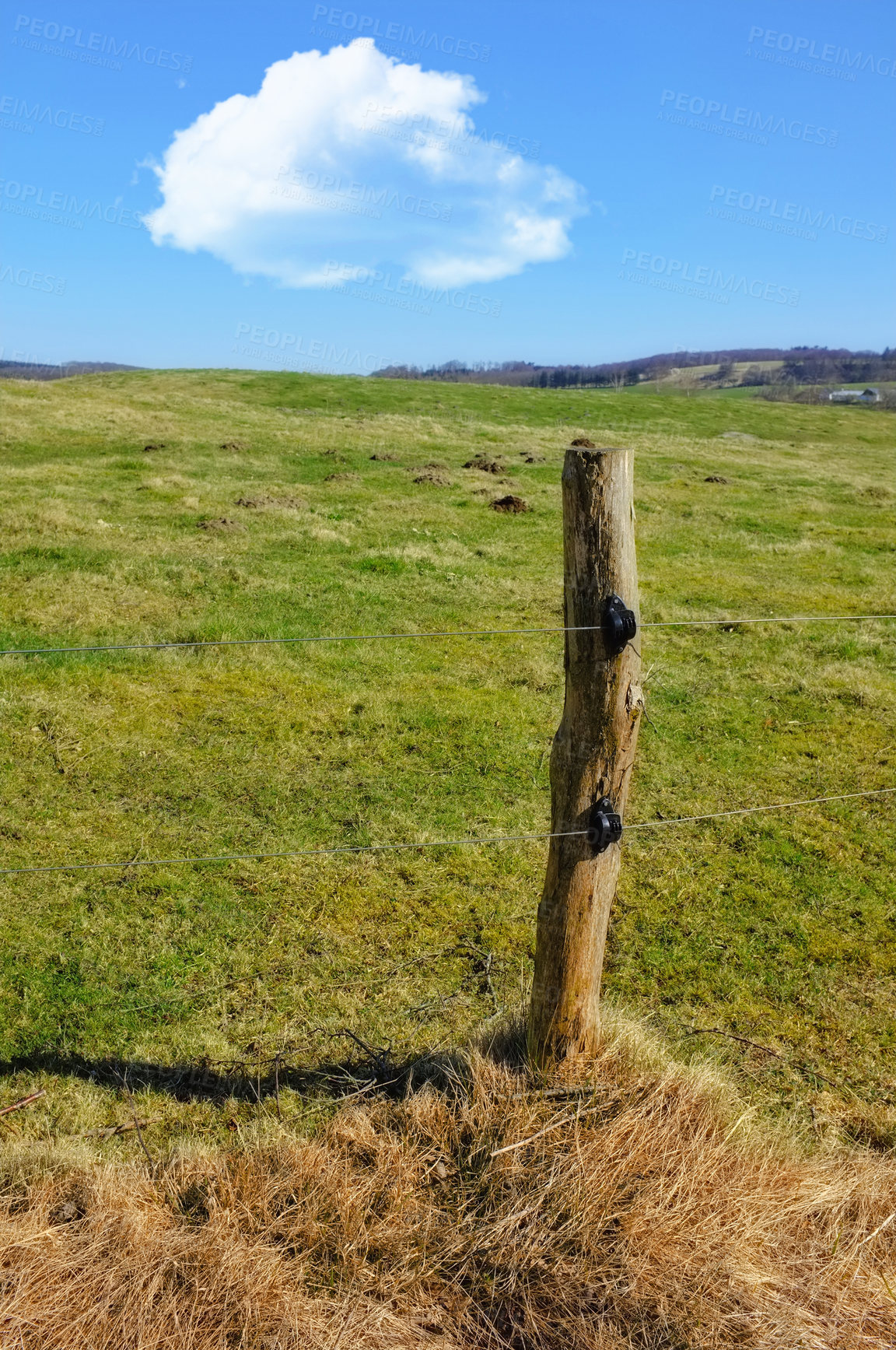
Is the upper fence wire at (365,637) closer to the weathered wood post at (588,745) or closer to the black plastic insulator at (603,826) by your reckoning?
the weathered wood post at (588,745)

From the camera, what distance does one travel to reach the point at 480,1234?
3.27 m

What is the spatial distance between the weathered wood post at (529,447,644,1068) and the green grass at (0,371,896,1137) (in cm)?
132

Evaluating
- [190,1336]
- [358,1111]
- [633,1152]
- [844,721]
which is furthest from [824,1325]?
[844,721]

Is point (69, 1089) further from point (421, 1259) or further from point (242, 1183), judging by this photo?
point (421, 1259)

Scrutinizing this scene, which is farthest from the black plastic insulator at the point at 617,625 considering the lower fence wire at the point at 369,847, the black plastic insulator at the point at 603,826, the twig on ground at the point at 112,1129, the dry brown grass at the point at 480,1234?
the twig on ground at the point at 112,1129

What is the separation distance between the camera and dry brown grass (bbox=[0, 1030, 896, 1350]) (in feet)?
9.85

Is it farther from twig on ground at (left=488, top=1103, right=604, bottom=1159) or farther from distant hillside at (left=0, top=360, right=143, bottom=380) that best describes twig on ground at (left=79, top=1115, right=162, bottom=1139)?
distant hillside at (left=0, top=360, right=143, bottom=380)

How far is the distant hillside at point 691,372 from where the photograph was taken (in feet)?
305

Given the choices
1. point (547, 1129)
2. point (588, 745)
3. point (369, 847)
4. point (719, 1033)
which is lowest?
point (719, 1033)

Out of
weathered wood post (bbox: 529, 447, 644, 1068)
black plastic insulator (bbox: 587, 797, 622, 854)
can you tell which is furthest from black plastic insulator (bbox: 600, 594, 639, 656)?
black plastic insulator (bbox: 587, 797, 622, 854)

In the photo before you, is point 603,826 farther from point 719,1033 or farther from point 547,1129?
point 719,1033

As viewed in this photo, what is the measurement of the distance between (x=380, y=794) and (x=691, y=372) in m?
103

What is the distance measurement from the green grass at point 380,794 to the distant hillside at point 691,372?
2988 inches

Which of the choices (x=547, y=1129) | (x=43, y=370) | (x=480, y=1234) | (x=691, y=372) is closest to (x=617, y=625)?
(x=547, y=1129)
